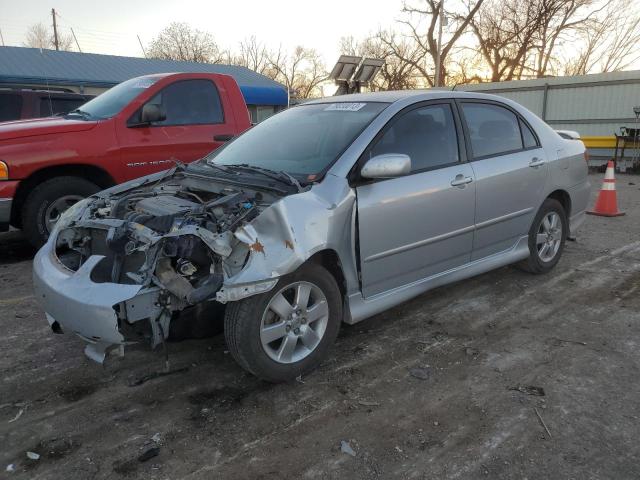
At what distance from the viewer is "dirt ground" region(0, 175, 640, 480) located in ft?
7.81

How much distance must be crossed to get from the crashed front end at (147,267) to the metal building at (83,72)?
16606 millimetres

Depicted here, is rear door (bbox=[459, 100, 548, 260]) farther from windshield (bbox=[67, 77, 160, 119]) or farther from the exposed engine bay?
windshield (bbox=[67, 77, 160, 119])

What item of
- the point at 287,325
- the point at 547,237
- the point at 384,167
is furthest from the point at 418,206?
the point at 547,237

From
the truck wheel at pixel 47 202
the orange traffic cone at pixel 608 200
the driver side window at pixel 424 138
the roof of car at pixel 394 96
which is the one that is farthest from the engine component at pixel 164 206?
the orange traffic cone at pixel 608 200

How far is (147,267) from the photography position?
2.65 meters

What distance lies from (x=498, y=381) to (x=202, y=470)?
→ 1768mm

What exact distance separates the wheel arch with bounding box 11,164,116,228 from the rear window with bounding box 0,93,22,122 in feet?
13.5

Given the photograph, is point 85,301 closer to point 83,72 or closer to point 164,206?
point 164,206

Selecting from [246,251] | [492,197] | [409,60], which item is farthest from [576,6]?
[246,251]

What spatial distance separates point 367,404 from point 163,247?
1399 mm

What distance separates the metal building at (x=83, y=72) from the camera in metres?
20.4

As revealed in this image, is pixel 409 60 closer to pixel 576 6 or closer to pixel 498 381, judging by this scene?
pixel 576 6

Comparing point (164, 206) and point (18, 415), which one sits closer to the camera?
point (18, 415)

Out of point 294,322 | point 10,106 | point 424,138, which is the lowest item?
point 294,322
